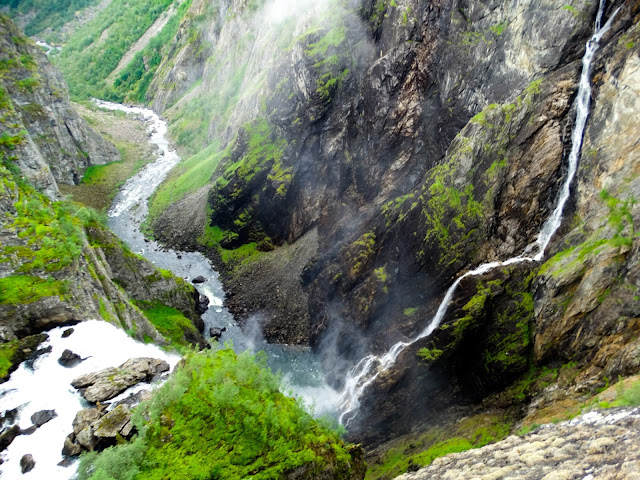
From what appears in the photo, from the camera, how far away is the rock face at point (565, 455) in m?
10.5

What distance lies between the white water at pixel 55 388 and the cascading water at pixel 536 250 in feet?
62.3

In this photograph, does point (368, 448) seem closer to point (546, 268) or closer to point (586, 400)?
point (586, 400)

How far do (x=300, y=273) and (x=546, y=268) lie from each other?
33.8 m

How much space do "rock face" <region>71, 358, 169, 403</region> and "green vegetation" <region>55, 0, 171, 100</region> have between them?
510 ft

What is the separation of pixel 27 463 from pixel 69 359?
701 centimetres

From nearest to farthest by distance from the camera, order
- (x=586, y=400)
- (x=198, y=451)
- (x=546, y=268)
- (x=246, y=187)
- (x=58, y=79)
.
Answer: (x=198, y=451), (x=586, y=400), (x=546, y=268), (x=246, y=187), (x=58, y=79)

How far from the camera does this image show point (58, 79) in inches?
3693

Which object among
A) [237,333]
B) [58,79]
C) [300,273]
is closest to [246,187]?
[300,273]

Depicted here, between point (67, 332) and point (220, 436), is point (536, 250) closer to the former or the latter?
point (220, 436)

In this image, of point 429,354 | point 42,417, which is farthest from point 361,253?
point 42,417

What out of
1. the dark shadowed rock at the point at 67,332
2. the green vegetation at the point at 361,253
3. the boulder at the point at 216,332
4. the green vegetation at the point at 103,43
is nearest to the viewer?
the dark shadowed rock at the point at 67,332

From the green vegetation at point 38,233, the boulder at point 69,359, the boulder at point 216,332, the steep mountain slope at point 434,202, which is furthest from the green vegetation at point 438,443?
the green vegetation at point 38,233

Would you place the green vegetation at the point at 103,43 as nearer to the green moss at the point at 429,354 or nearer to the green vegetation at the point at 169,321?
the green vegetation at the point at 169,321

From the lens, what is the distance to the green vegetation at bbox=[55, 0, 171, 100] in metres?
157
